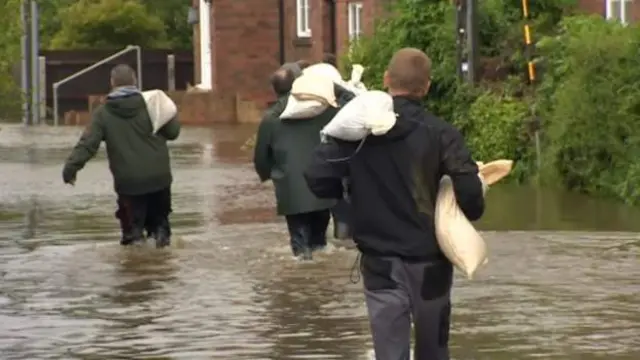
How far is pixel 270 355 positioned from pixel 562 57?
10.8 meters

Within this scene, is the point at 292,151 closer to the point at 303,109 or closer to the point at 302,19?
the point at 303,109

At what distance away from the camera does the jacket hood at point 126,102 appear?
1520 cm

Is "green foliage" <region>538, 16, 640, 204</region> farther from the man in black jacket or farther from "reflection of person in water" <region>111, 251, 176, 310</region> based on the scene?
the man in black jacket

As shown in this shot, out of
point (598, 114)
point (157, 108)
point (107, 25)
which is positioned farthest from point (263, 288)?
point (107, 25)

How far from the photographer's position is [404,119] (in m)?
8.19

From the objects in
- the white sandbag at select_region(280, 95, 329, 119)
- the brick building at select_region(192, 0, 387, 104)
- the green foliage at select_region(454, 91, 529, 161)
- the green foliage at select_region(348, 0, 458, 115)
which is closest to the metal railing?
the brick building at select_region(192, 0, 387, 104)

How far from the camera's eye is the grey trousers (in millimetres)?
8164

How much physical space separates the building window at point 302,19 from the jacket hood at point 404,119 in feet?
110

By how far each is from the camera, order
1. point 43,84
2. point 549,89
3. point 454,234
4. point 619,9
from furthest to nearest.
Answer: point 43,84 < point 619,9 < point 549,89 < point 454,234

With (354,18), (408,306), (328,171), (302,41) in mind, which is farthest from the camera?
(302,41)

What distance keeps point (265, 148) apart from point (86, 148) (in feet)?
5.61

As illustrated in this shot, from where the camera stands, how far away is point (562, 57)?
20531 mm

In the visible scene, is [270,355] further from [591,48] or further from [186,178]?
[186,178]

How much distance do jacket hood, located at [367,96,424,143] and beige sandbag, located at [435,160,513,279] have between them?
0.26 meters
